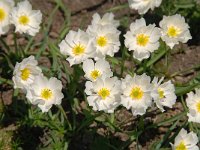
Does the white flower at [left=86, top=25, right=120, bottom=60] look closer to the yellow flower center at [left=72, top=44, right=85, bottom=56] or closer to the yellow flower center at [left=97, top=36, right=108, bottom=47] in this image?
the yellow flower center at [left=97, top=36, right=108, bottom=47]

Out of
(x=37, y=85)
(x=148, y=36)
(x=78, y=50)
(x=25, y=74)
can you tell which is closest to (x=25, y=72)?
(x=25, y=74)

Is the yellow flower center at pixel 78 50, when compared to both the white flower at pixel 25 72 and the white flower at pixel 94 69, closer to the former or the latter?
the white flower at pixel 94 69

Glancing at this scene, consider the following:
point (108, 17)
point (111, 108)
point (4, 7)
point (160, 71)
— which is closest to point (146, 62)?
point (160, 71)

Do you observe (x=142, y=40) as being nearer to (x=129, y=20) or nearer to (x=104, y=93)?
(x=104, y=93)

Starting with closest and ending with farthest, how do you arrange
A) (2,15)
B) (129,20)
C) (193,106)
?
(193,106) < (2,15) < (129,20)

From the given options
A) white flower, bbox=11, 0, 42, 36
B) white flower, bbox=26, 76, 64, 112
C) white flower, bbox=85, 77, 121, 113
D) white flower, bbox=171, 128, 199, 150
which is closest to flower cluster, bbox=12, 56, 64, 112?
white flower, bbox=26, 76, 64, 112


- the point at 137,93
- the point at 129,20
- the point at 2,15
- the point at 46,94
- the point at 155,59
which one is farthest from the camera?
the point at 129,20
